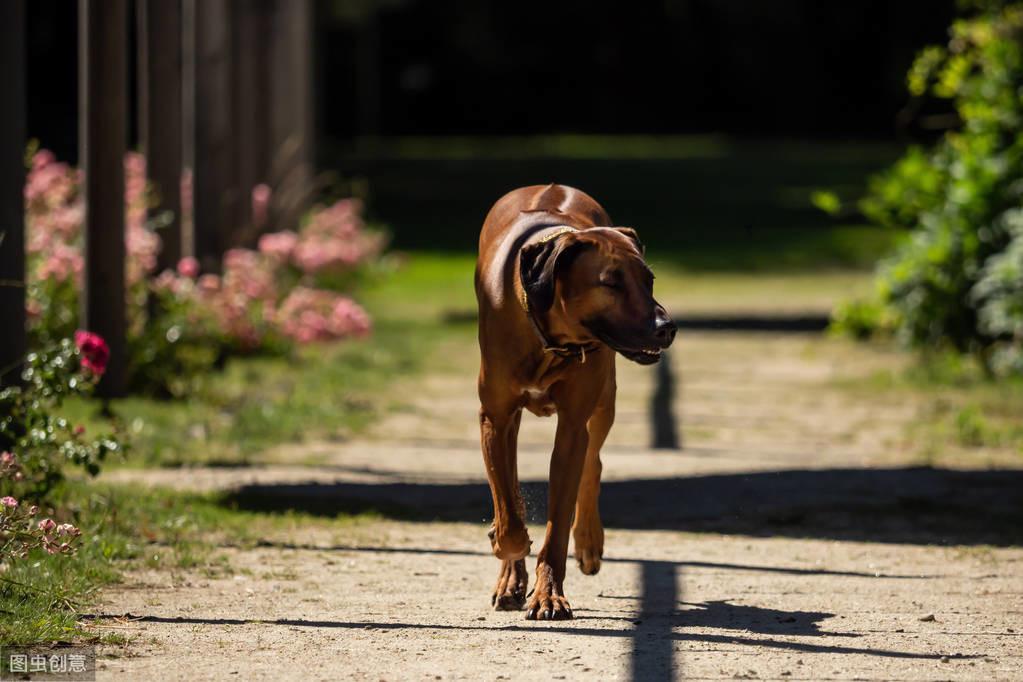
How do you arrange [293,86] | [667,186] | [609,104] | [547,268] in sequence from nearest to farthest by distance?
[547,268], [293,86], [667,186], [609,104]

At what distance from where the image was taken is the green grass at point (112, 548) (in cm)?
588

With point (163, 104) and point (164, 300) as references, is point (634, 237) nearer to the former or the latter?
point (164, 300)

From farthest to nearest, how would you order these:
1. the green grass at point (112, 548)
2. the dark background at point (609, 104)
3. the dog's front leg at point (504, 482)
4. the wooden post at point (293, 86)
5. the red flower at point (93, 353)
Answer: the dark background at point (609, 104) → the wooden post at point (293, 86) → the red flower at point (93, 353) → the dog's front leg at point (504, 482) → the green grass at point (112, 548)

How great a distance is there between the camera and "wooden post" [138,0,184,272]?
12203 mm

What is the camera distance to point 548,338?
603 centimetres

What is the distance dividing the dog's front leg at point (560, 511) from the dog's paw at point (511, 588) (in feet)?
0.16

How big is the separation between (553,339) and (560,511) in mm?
642

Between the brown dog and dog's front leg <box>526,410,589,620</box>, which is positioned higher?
the brown dog

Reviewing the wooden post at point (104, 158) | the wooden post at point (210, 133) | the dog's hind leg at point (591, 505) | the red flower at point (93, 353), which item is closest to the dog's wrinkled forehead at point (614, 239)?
the dog's hind leg at point (591, 505)

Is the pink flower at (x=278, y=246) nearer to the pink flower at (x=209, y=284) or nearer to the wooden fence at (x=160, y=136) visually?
the wooden fence at (x=160, y=136)

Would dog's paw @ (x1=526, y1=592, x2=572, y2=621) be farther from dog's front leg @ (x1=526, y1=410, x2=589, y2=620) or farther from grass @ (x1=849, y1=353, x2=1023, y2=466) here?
grass @ (x1=849, y1=353, x2=1023, y2=466)

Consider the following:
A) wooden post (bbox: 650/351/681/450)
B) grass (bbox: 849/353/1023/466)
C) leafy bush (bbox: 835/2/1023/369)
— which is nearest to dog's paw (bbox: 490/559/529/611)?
grass (bbox: 849/353/1023/466)

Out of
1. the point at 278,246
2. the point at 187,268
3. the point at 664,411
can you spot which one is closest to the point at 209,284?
the point at 187,268

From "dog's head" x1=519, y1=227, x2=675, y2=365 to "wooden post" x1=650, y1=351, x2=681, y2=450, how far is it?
4643 millimetres
